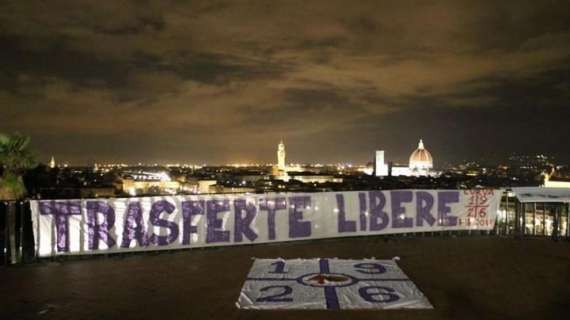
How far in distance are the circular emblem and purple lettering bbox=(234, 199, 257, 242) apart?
3.78 meters

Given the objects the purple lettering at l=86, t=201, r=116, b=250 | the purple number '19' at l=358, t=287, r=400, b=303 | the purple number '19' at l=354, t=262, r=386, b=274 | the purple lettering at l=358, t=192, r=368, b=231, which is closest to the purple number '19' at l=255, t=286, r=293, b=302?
the purple number '19' at l=358, t=287, r=400, b=303

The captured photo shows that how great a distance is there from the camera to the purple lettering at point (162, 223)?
13391mm

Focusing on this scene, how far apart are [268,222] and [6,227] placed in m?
6.94

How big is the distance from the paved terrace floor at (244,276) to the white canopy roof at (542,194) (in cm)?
164

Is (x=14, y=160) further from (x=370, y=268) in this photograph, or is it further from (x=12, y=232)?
(x=370, y=268)

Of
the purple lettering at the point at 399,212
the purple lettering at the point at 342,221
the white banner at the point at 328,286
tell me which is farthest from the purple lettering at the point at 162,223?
the purple lettering at the point at 399,212

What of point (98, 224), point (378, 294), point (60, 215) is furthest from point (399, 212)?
point (60, 215)

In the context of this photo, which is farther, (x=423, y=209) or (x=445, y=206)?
(x=445, y=206)

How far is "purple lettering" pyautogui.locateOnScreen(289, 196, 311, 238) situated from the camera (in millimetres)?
14797

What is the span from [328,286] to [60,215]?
731cm

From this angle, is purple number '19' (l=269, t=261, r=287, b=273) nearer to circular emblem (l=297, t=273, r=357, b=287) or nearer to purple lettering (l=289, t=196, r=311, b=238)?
circular emblem (l=297, t=273, r=357, b=287)

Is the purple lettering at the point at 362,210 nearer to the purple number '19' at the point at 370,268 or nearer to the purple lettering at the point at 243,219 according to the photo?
the purple number '19' at the point at 370,268

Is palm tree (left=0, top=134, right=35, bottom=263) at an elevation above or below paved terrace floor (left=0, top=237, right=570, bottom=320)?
above

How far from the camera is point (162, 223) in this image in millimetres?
13484
